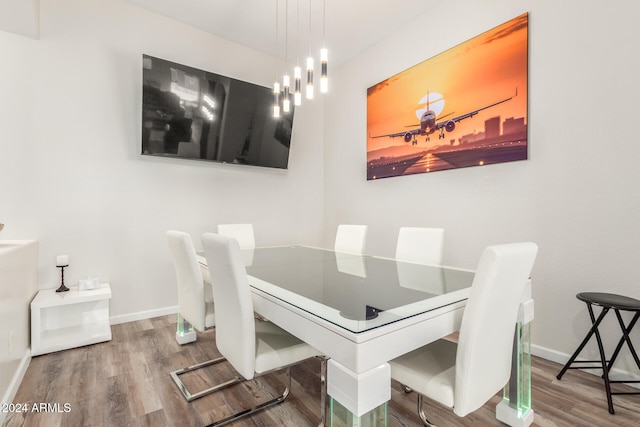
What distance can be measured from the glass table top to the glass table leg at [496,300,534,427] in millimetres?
303

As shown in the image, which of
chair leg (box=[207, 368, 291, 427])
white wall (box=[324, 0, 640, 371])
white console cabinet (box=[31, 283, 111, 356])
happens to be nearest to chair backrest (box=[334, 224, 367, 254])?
white wall (box=[324, 0, 640, 371])

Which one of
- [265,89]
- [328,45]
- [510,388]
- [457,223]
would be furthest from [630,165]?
[265,89]

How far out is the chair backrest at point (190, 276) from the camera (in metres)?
1.83

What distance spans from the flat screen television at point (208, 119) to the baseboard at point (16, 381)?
1.89 m

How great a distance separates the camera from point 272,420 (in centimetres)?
163

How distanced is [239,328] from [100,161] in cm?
259

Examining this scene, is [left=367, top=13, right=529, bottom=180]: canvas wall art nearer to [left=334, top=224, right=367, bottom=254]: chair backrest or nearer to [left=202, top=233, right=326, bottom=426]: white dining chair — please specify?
[left=334, top=224, right=367, bottom=254]: chair backrest

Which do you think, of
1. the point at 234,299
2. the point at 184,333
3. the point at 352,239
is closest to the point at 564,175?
the point at 352,239

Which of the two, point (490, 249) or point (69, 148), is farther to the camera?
point (69, 148)

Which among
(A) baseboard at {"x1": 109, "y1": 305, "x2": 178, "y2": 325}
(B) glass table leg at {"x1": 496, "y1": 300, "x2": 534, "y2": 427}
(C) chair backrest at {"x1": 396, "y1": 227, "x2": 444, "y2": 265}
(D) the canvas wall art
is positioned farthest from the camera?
(A) baseboard at {"x1": 109, "y1": 305, "x2": 178, "y2": 325}

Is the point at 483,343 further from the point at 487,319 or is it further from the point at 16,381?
the point at 16,381

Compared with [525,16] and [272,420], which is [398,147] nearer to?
[525,16]

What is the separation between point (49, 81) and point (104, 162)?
0.78 meters

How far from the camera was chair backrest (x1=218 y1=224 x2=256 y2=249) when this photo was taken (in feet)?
10.3
